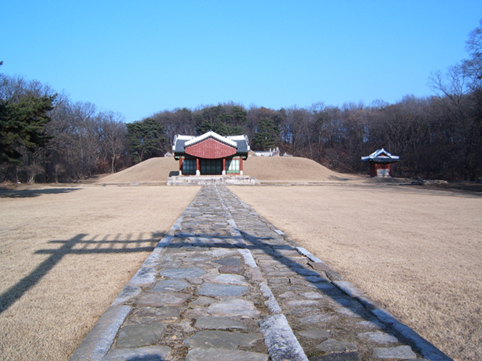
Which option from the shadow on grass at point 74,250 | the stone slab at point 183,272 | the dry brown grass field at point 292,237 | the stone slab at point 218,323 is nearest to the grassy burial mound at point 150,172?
the dry brown grass field at point 292,237

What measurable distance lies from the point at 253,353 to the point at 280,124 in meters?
68.5

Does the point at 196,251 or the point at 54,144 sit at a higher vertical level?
the point at 54,144

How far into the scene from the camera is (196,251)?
16.3 feet

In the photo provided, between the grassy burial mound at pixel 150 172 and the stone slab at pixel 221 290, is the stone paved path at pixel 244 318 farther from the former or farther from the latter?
the grassy burial mound at pixel 150 172

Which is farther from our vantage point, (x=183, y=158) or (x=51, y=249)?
(x=183, y=158)

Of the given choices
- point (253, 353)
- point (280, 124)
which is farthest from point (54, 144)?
point (280, 124)

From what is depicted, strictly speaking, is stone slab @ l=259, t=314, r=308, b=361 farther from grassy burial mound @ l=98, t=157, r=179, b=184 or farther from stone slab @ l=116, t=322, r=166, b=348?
grassy burial mound @ l=98, t=157, r=179, b=184

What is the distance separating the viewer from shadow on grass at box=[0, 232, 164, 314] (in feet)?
11.7

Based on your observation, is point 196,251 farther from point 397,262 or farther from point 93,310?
point 397,262

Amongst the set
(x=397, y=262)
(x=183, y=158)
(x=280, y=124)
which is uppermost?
(x=280, y=124)

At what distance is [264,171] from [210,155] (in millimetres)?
12684

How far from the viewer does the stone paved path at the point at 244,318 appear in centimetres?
226

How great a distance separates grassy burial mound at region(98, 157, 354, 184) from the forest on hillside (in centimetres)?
636

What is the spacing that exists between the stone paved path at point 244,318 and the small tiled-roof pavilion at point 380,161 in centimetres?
3555
